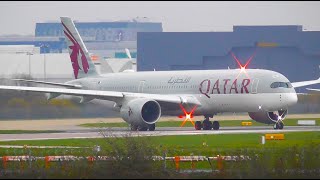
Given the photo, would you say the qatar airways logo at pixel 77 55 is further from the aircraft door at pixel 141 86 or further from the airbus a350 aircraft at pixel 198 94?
the aircraft door at pixel 141 86

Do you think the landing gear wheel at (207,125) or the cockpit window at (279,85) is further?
the landing gear wheel at (207,125)

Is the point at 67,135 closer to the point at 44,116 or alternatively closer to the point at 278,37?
the point at 44,116

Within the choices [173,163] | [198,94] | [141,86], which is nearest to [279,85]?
[198,94]

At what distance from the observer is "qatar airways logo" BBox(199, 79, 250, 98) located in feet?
250

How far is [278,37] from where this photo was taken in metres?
149

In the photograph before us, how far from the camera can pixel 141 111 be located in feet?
248

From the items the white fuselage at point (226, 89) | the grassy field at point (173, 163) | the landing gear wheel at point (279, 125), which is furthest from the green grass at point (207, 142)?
the white fuselage at point (226, 89)

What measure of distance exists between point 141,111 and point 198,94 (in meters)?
5.26

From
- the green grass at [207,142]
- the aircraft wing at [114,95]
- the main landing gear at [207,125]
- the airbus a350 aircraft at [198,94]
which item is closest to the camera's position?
the green grass at [207,142]

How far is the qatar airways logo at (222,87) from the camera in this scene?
250 ft

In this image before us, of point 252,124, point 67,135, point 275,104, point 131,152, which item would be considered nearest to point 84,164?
point 131,152

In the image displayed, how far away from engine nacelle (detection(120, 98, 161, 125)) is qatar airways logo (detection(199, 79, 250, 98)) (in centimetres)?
370

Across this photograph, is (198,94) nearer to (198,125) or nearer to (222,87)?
(198,125)

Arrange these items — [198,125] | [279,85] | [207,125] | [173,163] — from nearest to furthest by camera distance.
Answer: [173,163]
[279,85]
[207,125]
[198,125]
